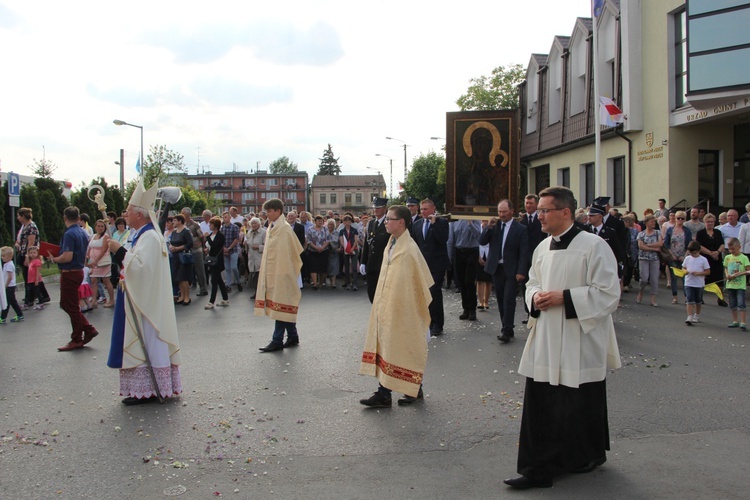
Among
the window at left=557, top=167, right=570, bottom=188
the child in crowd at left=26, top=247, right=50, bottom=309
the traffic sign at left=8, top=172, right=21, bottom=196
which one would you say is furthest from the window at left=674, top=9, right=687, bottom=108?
the traffic sign at left=8, top=172, right=21, bottom=196

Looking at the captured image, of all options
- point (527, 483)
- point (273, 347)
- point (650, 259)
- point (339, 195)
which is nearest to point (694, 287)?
point (650, 259)

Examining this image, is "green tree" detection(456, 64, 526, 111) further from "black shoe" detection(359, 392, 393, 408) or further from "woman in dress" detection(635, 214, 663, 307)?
"black shoe" detection(359, 392, 393, 408)

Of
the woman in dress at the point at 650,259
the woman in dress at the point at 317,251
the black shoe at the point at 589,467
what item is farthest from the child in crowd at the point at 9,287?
the woman in dress at the point at 650,259

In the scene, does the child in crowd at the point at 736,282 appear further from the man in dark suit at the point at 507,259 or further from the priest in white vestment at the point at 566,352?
the priest in white vestment at the point at 566,352

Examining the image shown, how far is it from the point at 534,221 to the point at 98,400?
6736 millimetres

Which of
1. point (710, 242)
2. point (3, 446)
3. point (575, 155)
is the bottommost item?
point (3, 446)

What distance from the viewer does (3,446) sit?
536 cm

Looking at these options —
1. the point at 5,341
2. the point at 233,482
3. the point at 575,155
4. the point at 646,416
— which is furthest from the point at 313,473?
the point at 575,155

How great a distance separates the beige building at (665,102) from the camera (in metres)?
18.3

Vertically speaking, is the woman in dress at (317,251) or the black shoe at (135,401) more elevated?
the woman in dress at (317,251)

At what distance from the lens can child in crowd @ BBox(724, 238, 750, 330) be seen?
10.4 metres

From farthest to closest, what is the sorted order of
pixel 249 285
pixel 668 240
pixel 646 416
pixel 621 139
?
pixel 621 139 < pixel 249 285 < pixel 668 240 < pixel 646 416

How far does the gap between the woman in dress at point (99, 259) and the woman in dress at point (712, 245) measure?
40.7 ft

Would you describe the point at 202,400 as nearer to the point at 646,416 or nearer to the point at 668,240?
the point at 646,416
